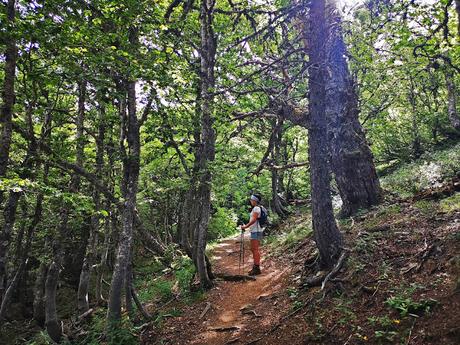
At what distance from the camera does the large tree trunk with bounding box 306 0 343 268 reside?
6.73 m

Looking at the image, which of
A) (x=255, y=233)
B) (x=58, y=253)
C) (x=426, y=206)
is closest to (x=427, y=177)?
(x=426, y=206)

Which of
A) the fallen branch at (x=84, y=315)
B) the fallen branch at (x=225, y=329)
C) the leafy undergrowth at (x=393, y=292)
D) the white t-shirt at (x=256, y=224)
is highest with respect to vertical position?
the white t-shirt at (x=256, y=224)

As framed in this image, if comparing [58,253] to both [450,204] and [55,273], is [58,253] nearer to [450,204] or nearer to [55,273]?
[55,273]

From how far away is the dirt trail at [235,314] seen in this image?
613 centimetres

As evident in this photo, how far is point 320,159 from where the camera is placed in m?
6.82

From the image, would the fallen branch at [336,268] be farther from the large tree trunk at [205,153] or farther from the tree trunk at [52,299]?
the tree trunk at [52,299]

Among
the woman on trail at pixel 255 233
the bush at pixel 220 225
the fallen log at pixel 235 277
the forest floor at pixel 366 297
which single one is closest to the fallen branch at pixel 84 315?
the forest floor at pixel 366 297

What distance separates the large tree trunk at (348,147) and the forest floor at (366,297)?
3.17ft

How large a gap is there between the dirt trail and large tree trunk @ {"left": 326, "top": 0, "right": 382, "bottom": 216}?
341cm

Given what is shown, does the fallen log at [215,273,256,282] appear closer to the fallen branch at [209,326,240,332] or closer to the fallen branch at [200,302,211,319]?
the fallen branch at [200,302,211,319]

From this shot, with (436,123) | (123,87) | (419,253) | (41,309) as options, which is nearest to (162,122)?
(123,87)

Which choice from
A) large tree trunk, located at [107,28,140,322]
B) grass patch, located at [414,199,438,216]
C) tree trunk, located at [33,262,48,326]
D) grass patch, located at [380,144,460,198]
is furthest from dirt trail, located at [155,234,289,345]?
tree trunk, located at [33,262,48,326]

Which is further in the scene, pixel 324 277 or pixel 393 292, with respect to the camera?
pixel 324 277

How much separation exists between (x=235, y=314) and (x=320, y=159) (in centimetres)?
390
